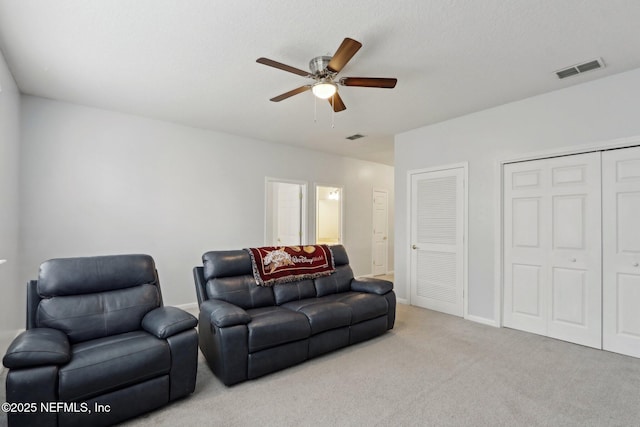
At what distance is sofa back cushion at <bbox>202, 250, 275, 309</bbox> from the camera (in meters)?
3.08

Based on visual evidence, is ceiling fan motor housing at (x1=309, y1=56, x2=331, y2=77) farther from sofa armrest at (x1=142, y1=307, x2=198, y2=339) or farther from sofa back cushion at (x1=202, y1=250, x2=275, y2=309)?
sofa armrest at (x1=142, y1=307, x2=198, y2=339)

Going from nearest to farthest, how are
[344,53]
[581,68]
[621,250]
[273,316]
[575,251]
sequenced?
1. [344,53]
2. [273,316]
3. [581,68]
4. [621,250]
5. [575,251]

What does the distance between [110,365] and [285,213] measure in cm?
464

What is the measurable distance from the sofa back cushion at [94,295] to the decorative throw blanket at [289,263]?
101cm

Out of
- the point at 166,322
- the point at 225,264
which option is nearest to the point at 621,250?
the point at 225,264

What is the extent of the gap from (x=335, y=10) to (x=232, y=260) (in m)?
2.42

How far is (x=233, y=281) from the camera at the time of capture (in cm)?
319

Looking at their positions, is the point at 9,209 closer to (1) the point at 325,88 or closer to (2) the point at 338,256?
(1) the point at 325,88

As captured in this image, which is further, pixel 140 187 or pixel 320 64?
pixel 140 187

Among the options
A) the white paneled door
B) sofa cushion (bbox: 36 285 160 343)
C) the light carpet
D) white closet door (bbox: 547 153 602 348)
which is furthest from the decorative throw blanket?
the white paneled door

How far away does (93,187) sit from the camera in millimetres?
3971

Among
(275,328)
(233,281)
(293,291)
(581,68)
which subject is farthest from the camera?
(293,291)

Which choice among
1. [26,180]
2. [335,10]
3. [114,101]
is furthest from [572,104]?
[26,180]

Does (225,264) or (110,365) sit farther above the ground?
(225,264)
